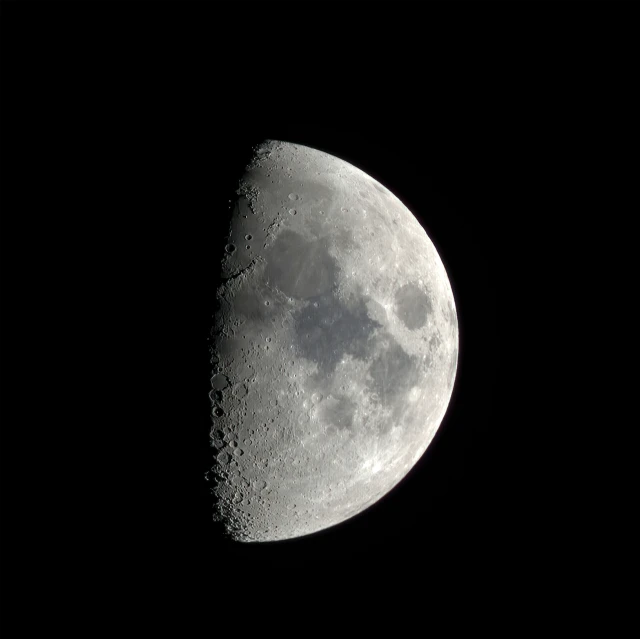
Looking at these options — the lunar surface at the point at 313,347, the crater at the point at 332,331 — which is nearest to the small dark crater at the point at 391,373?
the lunar surface at the point at 313,347

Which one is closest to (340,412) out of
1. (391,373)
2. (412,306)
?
(391,373)

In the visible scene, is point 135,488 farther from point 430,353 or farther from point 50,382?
point 430,353

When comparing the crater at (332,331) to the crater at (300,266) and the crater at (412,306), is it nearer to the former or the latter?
the crater at (300,266)

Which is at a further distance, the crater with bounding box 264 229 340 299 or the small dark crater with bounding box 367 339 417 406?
the small dark crater with bounding box 367 339 417 406

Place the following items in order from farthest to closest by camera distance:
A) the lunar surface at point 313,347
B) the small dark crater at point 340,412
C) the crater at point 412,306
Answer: the crater at point 412,306 → the small dark crater at point 340,412 → the lunar surface at point 313,347

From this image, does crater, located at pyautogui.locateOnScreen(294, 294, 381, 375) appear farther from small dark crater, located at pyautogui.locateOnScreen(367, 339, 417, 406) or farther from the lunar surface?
small dark crater, located at pyautogui.locateOnScreen(367, 339, 417, 406)

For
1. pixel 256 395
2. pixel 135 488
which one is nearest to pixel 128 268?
pixel 256 395

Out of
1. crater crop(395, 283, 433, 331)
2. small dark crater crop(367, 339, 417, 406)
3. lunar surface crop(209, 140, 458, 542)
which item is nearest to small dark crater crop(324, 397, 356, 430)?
lunar surface crop(209, 140, 458, 542)

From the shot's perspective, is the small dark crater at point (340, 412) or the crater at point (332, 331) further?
the small dark crater at point (340, 412)
